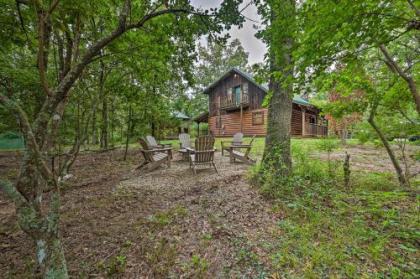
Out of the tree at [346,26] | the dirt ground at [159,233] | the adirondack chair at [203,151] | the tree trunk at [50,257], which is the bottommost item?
the dirt ground at [159,233]

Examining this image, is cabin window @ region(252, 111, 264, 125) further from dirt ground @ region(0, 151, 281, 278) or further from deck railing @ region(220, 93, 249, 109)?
dirt ground @ region(0, 151, 281, 278)

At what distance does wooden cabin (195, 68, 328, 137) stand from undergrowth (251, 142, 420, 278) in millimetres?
11924

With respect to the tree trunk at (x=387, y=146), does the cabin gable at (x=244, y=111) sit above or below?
above

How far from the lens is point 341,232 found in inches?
83.7

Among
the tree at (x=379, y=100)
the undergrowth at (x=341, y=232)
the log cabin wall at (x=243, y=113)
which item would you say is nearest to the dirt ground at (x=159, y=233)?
the undergrowth at (x=341, y=232)

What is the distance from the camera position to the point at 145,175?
5160 mm

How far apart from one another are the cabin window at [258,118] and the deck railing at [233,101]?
4.36ft

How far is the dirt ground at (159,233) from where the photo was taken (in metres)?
1.83

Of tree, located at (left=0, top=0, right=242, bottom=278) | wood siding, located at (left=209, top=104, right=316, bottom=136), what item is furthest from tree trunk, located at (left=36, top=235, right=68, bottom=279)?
wood siding, located at (left=209, top=104, right=316, bottom=136)

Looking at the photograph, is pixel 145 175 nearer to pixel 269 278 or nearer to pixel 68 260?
pixel 68 260

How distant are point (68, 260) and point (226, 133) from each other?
54.5ft

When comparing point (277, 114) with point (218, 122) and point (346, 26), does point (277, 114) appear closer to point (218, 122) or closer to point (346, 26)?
point (346, 26)

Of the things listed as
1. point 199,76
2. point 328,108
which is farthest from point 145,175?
point 199,76

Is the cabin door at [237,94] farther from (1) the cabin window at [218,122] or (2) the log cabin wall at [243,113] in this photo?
(1) the cabin window at [218,122]
